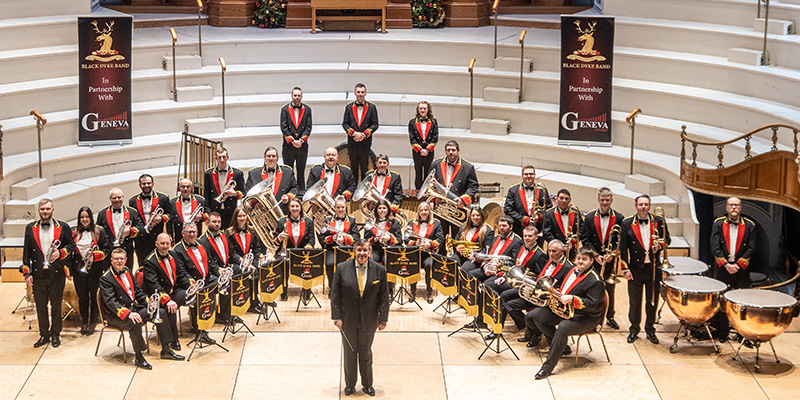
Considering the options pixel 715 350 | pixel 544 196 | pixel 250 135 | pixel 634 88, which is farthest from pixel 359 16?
pixel 715 350

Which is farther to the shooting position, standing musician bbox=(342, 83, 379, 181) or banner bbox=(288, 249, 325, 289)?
standing musician bbox=(342, 83, 379, 181)

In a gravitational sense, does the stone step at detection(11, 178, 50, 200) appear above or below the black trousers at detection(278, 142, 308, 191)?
below

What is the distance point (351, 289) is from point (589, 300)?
7.69 ft

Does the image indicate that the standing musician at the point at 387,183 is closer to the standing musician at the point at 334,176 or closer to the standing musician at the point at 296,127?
the standing musician at the point at 334,176

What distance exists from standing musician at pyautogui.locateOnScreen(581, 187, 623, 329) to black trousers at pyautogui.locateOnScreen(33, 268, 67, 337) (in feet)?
18.2

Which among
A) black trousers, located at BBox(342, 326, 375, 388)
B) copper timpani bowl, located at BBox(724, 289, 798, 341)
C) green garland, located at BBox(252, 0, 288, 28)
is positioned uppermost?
green garland, located at BBox(252, 0, 288, 28)

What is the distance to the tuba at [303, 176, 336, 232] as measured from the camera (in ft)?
42.3

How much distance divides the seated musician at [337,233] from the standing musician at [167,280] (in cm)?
178

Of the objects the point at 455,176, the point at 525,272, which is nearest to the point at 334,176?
the point at 455,176

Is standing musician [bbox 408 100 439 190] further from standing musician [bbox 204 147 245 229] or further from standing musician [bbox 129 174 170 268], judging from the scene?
standing musician [bbox 129 174 170 268]

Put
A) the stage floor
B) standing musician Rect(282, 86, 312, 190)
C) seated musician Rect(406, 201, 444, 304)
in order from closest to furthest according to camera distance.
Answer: the stage floor, seated musician Rect(406, 201, 444, 304), standing musician Rect(282, 86, 312, 190)

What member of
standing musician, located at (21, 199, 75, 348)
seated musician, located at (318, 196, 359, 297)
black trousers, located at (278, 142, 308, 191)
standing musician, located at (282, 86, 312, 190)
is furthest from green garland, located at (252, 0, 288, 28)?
standing musician, located at (21, 199, 75, 348)

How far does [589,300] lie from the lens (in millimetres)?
10789

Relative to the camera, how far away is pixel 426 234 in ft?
41.3
